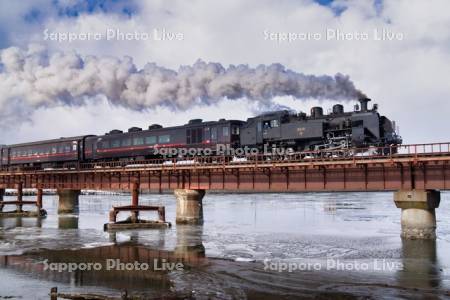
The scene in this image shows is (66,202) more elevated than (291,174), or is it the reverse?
(291,174)

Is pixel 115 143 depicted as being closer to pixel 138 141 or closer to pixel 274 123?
pixel 138 141

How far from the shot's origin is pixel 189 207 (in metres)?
42.7

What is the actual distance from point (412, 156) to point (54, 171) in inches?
1601

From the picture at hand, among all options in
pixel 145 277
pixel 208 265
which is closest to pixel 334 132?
pixel 208 265

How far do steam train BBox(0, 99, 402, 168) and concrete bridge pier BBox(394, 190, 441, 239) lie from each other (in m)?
4.48

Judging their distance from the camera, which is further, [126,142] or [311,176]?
[126,142]

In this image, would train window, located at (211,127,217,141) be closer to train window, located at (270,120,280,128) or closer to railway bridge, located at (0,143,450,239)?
railway bridge, located at (0,143,450,239)

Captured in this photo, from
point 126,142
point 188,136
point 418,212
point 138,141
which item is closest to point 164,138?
point 188,136

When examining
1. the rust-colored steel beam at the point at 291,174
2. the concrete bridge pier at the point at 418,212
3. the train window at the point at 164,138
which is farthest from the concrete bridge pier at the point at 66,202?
the concrete bridge pier at the point at 418,212

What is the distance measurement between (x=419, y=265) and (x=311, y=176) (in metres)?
12.2

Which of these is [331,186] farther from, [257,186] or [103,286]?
[103,286]

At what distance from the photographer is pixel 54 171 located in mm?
54625

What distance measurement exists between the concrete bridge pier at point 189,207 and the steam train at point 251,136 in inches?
171

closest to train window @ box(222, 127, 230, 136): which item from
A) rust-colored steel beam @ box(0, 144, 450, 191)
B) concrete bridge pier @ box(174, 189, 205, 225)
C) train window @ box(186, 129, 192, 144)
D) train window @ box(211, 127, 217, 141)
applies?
train window @ box(211, 127, 217, 141)
